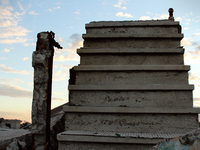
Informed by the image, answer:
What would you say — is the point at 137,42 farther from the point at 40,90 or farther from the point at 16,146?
the point at 16,146

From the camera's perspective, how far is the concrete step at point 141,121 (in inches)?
184

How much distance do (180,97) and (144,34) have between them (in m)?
1.85

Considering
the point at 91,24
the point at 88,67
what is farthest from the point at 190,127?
the point at 91,24

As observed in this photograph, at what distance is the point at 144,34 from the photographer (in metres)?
5.45

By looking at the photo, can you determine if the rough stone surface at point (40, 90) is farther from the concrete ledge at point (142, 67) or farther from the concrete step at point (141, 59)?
the concrete step at point (141, 59)

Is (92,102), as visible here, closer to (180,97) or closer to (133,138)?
(133,138)

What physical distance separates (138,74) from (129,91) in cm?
50

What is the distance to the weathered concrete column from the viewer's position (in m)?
4.64

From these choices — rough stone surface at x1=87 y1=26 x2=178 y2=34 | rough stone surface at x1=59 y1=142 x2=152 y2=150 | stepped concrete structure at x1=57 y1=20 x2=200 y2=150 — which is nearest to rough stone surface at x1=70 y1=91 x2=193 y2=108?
stepped concrete structure at x1=57 y1=20 x2=200 y2=150

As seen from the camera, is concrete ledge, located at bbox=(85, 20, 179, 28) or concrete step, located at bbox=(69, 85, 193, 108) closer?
concrete step, located at bbox=(69, 85, 193, 108)

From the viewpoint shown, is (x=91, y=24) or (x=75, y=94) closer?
(x=75, y=94)

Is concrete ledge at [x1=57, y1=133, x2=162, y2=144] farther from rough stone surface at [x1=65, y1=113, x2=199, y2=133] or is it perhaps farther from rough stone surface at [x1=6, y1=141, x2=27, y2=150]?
rough stone surface at [x1=6, y1=141, x2=27, y2=150]

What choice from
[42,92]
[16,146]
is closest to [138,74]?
[42,92]

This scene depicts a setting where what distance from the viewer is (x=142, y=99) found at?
192 inches
